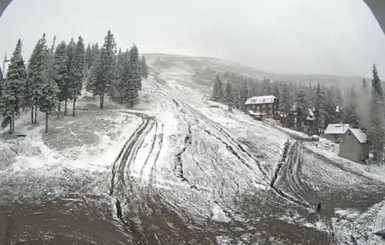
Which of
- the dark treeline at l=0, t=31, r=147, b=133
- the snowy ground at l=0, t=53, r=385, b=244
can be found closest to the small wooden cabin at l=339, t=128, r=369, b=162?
the snowy ground at l=0, t=53, r=385, b=244

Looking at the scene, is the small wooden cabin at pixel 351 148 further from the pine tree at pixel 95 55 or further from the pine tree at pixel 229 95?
the pine tree at pixel 229 95

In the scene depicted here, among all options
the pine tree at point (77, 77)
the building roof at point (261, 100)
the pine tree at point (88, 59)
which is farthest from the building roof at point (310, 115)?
the pine tree at point (88, 59)

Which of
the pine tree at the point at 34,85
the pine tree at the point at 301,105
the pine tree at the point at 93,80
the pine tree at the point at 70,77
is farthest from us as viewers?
the pine tree at the point at 301,105

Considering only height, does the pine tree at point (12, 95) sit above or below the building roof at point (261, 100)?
above

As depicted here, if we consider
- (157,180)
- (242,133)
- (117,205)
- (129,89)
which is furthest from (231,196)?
(129,89)

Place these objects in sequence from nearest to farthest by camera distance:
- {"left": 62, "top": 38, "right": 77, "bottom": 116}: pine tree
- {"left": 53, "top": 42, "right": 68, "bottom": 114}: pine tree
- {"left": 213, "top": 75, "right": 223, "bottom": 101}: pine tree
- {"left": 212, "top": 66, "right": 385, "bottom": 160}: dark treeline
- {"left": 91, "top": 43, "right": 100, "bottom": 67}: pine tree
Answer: {"left": 212, "top": 66, "right": 385, "bottom": 160}: dark treeline, {"left": 53, "top": 42, "right": 68, "bottom": 114}: pine tree, {"left": 62, "top": 38, "right": 77, "bottom": 116}: pine tree, {"left": 91, "top": 43, "right": 100, "bottom": 67}: pine tree, {"left": 213, "top": 75, "right": 223, "bottom": 101}: pine tree

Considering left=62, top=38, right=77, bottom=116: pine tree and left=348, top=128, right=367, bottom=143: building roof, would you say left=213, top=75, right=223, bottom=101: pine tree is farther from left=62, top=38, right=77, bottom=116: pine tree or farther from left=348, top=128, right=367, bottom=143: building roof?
left=348, top=128, right=367, bottom=143: building roof

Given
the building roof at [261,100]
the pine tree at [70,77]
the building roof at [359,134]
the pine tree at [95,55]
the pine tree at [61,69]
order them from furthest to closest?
the building roof at [261,100]
the pine tree at [95,55]
the pine tree at [70,77]
the pine tree at [61,69]
the building roof at [359,134]

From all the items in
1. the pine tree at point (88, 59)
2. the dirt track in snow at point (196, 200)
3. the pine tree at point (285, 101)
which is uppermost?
the pine tree at point (88, 59)
